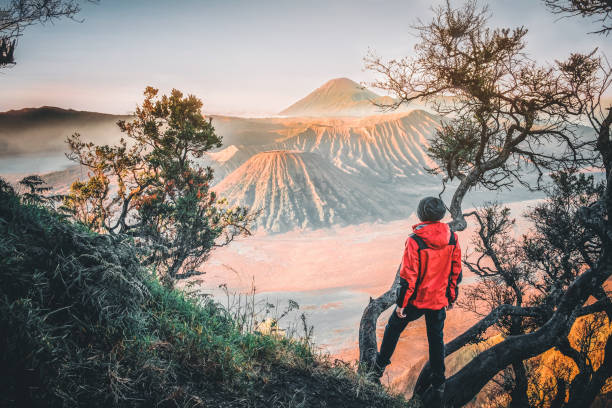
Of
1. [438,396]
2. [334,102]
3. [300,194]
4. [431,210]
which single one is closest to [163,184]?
[431,210]

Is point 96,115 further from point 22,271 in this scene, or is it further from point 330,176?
point 22,271

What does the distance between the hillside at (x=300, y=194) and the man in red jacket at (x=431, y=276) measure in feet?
152

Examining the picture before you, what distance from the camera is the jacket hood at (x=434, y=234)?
288 cm

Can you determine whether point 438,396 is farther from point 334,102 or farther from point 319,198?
point 334,102

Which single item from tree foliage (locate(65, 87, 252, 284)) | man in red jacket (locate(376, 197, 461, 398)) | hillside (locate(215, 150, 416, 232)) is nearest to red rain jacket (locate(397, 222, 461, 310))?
man in red jacket (locate(376, 197, 461, 398))

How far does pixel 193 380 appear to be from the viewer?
2.13m

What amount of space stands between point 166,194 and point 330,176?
185ft

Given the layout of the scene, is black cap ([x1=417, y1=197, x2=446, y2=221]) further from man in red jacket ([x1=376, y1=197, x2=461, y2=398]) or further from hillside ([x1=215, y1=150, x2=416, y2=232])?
hillside ([x1=215, y1=150, x2=416, y2=232])

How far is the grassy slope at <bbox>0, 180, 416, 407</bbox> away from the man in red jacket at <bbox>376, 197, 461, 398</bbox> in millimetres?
646

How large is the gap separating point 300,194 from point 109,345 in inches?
2151

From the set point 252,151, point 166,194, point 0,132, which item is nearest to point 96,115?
point 0,132

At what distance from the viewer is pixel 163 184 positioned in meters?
8.06

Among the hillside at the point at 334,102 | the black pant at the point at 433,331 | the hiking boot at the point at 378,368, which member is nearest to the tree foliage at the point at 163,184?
the hiking boot at the point at 378,368

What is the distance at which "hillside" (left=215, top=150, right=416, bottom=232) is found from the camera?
52.6 m
